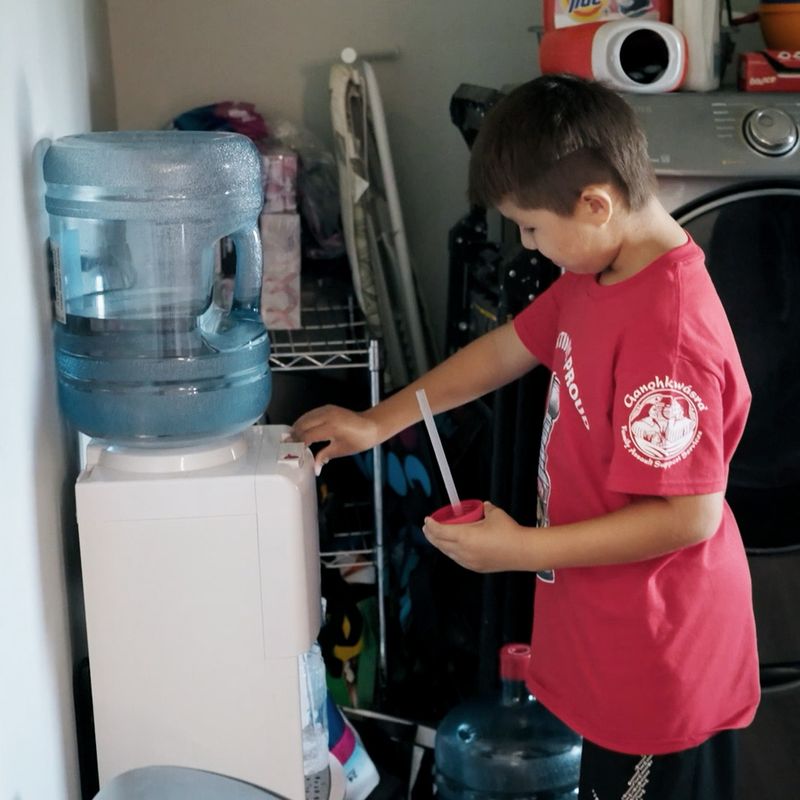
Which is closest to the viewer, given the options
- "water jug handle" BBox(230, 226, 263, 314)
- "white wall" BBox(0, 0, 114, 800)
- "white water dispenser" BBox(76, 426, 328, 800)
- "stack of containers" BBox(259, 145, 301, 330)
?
"white wall" BBox(0, 0, 114, 800)

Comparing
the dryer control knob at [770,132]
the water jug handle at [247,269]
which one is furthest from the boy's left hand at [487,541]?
the dryer control knob at [770,132]

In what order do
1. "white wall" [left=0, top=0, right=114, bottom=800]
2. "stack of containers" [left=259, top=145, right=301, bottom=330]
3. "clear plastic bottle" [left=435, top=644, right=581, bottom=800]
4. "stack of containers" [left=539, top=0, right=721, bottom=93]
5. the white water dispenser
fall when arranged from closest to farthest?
"white wall" [left=0, top=0, right=114, bottom=800] < the white water dispenser < "stack of containers" [left=539, top=0, right=721, bottom=93] < "clear plastic bottle" [left=435, top=644, right=581, bottom=800] < "stack of containers" [left=259, top=145, right=301, bottom=330]

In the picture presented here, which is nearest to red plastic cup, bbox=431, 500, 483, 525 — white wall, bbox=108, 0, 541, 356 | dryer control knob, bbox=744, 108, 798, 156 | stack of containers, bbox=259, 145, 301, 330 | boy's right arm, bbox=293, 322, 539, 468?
boy's right arm, bbox=293, 322, 539, 468

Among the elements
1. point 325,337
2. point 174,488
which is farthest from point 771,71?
point 174,488

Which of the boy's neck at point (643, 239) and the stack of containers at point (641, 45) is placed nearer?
the boy's neck at point (643, 239)

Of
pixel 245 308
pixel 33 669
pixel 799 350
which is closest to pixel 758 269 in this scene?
pixel 799 350

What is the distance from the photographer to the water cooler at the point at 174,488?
132 centimetres

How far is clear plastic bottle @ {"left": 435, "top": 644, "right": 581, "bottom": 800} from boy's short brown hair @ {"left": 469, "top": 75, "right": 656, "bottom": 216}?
0.82 meters

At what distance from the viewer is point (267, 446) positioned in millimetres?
1438

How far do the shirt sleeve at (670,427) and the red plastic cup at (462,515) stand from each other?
0.17 meters

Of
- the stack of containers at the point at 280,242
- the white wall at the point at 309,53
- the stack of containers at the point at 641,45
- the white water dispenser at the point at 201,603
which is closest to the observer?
the white water dispenser at the point at 201,603

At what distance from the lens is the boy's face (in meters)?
1.27

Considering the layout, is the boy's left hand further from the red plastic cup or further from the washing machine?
the washing machine

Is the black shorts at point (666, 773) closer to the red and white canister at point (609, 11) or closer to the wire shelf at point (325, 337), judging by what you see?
the wire shelf at point (325, 337)
